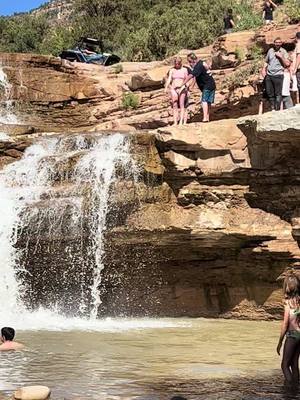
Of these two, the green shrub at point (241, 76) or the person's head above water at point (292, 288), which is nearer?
the person's head above water at point (292, 288)

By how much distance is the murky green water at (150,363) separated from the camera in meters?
7.18

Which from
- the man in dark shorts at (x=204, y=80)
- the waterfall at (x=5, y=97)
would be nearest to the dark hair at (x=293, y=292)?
the man in dark shorts at (x=204, y=80)

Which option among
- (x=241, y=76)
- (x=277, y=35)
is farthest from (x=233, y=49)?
(x=241, y=76)

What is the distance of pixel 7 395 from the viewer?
674 cm

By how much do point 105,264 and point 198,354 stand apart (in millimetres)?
5220

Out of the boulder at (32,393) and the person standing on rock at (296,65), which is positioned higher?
the person standing on rock at (296,65)

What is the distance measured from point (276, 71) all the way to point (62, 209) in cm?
521

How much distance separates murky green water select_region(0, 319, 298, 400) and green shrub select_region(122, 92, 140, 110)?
33.8 ft

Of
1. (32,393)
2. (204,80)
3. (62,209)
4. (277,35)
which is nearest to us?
(32,393)

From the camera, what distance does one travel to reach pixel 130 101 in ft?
70.7

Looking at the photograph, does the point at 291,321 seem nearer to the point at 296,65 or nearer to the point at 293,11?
the point at 296,65

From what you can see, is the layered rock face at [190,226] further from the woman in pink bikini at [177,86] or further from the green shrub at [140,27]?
the green shrub at [140,27]

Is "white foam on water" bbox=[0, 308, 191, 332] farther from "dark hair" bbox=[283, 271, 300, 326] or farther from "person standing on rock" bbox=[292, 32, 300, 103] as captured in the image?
"person standing on rock" bbox=[292, 32, 300, 103]

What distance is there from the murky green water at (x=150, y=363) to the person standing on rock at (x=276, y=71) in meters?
4.93
